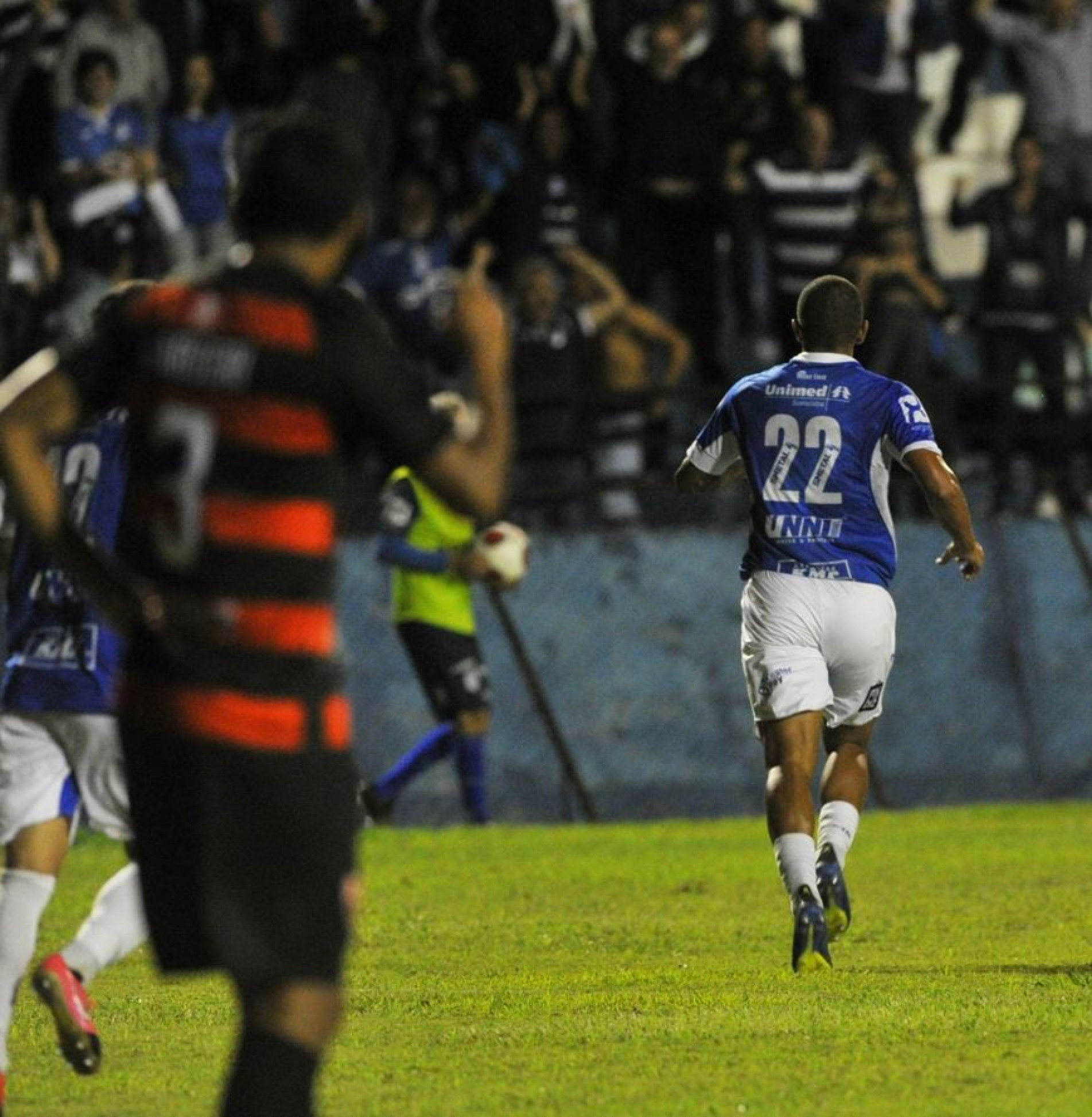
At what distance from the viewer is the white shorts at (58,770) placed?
661cm

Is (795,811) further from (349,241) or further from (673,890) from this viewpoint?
(349,241)

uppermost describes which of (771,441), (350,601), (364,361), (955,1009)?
(364,361)

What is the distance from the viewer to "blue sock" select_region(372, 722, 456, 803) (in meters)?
14.7

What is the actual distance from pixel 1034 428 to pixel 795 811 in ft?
32.6

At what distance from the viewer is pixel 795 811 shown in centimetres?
853

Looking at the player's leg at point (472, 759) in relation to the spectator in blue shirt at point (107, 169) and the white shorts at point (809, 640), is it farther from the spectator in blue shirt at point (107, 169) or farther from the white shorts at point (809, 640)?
the white shorts at point (809, 640)

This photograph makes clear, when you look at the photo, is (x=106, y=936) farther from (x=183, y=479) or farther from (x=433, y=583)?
(x=433, y=583)

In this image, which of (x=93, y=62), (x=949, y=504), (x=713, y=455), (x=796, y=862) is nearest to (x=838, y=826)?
(x=796, y=862)

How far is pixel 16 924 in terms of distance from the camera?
249 inches

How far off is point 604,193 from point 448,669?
13.8 ft

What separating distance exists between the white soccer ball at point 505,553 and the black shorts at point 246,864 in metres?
9.95

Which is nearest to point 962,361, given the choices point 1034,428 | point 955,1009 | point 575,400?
point 1034,428

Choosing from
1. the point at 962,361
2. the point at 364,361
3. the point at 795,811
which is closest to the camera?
the point at 364,361

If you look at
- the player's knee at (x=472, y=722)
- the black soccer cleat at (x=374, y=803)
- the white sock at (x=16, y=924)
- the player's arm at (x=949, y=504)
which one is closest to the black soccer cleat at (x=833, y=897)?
the player's arm at (x=949, y=504)
